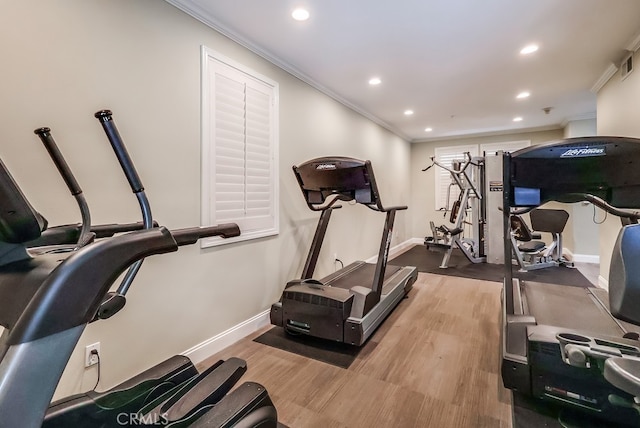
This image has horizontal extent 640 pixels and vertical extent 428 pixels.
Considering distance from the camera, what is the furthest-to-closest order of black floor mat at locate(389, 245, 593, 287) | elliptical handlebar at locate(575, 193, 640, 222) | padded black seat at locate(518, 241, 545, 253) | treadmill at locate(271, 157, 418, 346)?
1. padded black seat at locate(518, 241, 545, 253)
2. black floor mat at locate(389, 245, 593, 287)
3. treadmill at locate(271, 157, 418, 346)
4. elliptical handlebar at locate(575, 193, 640, 222)

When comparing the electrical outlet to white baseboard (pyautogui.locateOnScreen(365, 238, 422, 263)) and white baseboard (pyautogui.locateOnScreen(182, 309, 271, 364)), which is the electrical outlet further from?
white baseboard (pyautogui.locateOnScreen(365, 238, 422, 263))

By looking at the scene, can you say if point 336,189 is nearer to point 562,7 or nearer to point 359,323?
point 359,323

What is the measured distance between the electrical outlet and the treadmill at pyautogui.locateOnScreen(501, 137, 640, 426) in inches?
89.4

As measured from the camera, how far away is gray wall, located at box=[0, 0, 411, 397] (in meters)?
1.46

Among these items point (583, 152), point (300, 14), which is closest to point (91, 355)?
point (300, 14)

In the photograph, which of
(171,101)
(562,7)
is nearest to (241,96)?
(171,101)

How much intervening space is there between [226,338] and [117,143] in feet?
6.49

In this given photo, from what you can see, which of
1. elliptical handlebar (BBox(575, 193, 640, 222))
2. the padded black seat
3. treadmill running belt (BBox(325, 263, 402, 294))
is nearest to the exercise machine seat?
elliptical handlebar (BBox(575, 193, 640, 222))

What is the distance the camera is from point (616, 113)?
3229 millimetres

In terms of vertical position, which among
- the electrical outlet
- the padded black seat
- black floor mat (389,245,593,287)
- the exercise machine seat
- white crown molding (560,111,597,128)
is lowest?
black floor mat (389,245,593,287)

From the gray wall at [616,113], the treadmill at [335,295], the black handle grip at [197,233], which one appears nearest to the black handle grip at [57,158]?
the black handle grip at [197,233]

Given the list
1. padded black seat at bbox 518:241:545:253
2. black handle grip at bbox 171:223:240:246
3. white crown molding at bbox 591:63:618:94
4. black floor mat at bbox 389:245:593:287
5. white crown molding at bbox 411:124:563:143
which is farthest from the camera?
white crown molding at bbox 411:124:563:143

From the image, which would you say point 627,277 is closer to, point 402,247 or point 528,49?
point 528,49

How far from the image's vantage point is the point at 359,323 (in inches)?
91.4
